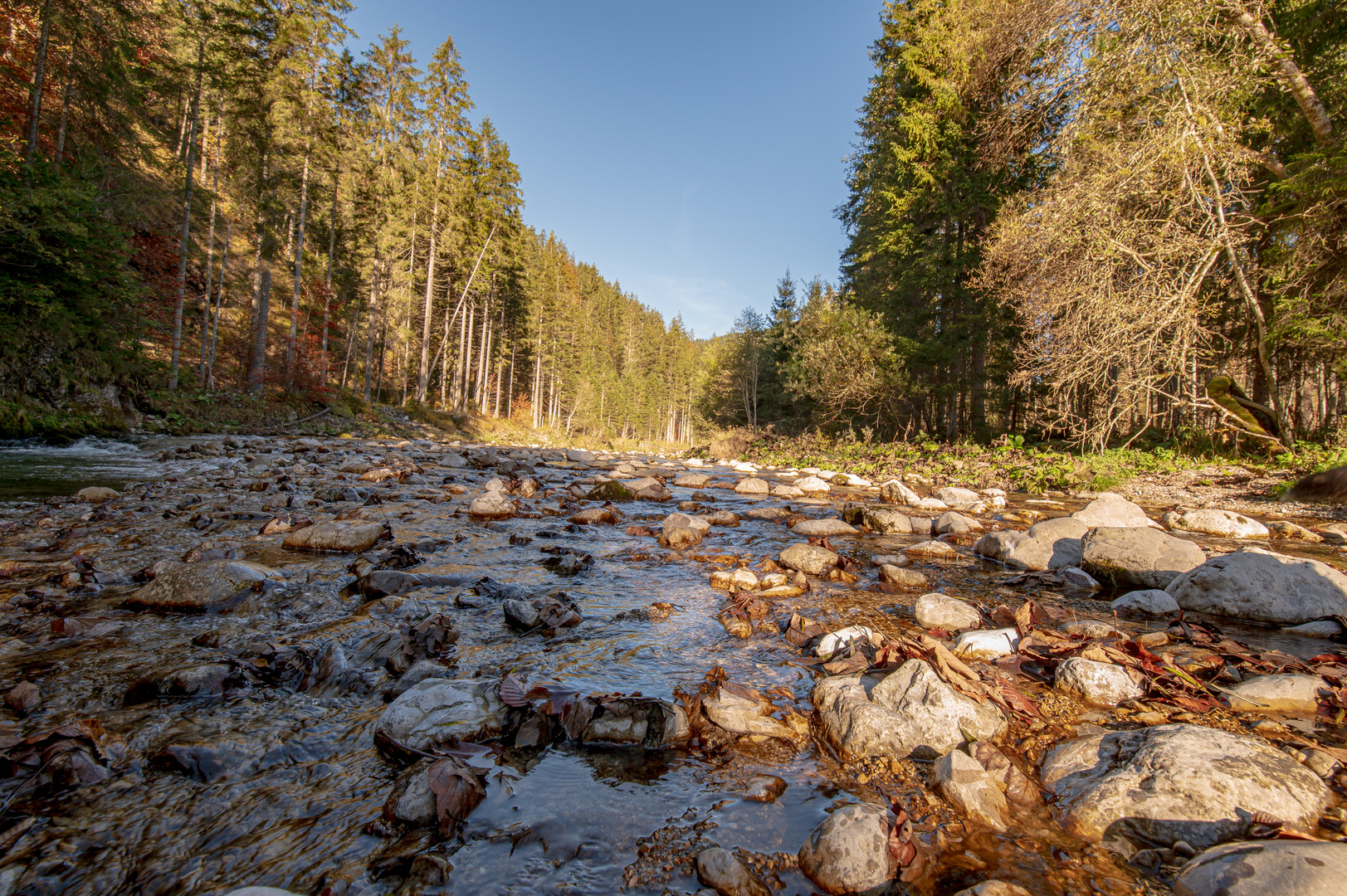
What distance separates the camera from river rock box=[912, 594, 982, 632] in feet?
13.8

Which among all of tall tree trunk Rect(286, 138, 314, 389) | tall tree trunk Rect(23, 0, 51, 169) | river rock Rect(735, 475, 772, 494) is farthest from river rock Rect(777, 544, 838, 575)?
tall tree trunk Rect(286, 138, 314, 389)

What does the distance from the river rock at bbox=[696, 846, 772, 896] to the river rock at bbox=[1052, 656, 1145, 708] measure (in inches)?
96.8

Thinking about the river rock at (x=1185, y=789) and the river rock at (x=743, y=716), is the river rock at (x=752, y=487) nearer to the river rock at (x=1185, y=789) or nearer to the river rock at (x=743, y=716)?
the river rock at (x=743, y=716)

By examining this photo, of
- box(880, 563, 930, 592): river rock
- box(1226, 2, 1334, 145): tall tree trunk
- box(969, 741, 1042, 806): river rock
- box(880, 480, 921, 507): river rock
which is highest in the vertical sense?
box(1226, 2, 1334, 145): tall tree trunk

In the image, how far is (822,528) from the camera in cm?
793

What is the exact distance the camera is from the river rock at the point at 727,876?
5.70 feet

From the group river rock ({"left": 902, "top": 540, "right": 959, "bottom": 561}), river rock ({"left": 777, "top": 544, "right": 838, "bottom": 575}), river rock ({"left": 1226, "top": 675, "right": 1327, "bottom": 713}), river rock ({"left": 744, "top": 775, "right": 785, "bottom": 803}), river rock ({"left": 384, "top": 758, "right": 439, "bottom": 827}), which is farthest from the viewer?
river rock ({"left": 902, "top": 540, "right": 959, "bottom": 561})

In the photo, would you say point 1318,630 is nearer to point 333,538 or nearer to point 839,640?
point 839,640

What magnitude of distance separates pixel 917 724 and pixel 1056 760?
1.97 ft

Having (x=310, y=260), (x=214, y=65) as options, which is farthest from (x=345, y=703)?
(x=310, y=260)

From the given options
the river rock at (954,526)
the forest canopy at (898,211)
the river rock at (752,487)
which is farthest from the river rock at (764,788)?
the forest canopy at (898,211)

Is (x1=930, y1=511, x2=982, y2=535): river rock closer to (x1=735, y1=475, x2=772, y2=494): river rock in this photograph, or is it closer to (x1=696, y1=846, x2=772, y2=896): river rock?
(x1=735, y1=475, x2=772, y2=494): river rock

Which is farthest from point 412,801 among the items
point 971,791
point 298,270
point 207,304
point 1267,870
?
point 207,304

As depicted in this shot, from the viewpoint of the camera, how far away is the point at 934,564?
625 cm
